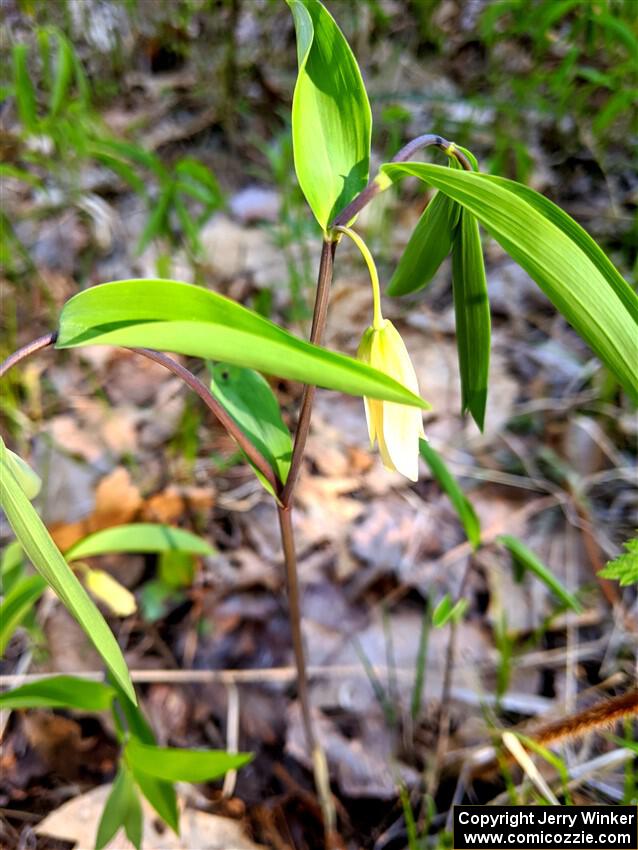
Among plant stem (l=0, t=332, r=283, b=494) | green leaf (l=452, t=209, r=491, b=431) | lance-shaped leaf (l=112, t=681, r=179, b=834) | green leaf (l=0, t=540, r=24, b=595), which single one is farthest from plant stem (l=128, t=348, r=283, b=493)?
green leaf (l=0, t=540, r=24, b=595)

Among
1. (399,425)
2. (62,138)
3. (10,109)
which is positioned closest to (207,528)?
(399,425)

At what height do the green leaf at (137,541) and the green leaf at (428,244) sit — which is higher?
the green leaf at (428,244)

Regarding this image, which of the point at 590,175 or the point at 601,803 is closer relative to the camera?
the point at 601,803

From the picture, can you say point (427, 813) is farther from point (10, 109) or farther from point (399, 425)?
point (10, 109)

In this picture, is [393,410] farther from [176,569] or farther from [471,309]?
[176,569]

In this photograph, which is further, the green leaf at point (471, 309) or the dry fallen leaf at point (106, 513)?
the dry fallen leaf at point (106, 513)

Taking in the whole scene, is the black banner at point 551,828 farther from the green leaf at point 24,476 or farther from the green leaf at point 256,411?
the green leaf at point 24,476

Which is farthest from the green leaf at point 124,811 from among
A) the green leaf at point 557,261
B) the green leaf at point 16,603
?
the green leaf at point 557,261
